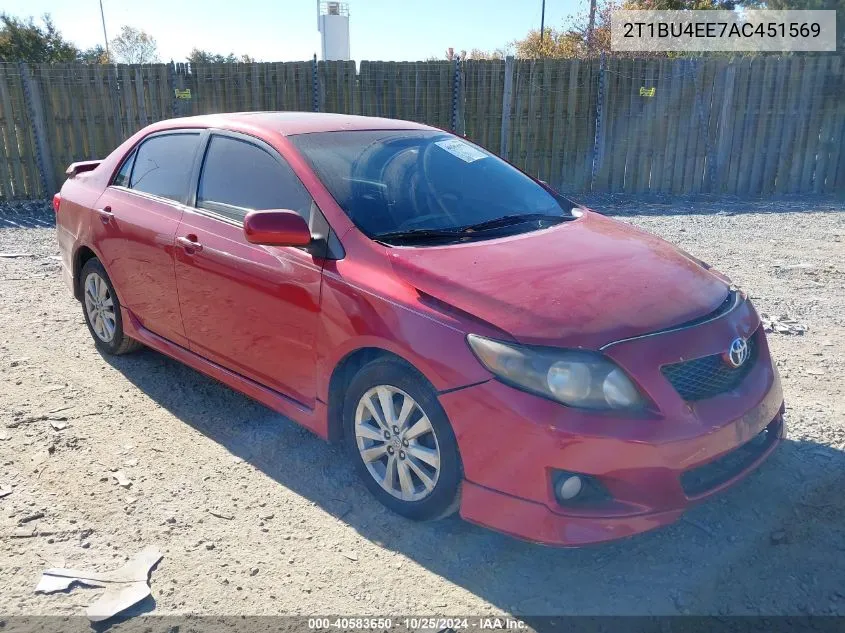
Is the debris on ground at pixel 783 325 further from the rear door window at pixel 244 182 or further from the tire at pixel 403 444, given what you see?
the rear door window at pixel 244 182

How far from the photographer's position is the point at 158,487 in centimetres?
348

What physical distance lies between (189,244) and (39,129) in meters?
8.94

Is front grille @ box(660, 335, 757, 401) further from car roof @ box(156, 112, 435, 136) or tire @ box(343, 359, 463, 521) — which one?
car roof @ box(156, 112, 435, 136)

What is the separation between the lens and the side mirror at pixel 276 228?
3.22 m

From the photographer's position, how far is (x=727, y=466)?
2.89 metres

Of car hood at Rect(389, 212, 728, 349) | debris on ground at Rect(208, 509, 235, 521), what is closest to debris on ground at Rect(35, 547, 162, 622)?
debris on ground at Rect(208, 509, 235, 521)

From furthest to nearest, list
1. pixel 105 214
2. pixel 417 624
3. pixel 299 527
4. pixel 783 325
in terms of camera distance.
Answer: pixel 783 325, pixel 105 214, pixel 299 527, pixel 417 624

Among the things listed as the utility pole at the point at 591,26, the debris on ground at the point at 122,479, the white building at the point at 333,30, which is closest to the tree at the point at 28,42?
the white building at the point at 333,30

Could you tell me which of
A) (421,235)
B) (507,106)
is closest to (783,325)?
(421,235)

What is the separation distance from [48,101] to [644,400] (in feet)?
37.4

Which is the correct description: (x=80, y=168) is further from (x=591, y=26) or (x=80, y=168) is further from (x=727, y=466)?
(x=591, y=26)

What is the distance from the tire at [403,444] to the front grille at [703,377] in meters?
0.89

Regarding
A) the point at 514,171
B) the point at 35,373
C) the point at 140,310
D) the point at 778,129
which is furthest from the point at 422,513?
the point at 778,129

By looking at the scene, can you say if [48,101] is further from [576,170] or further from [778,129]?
[778,129]
